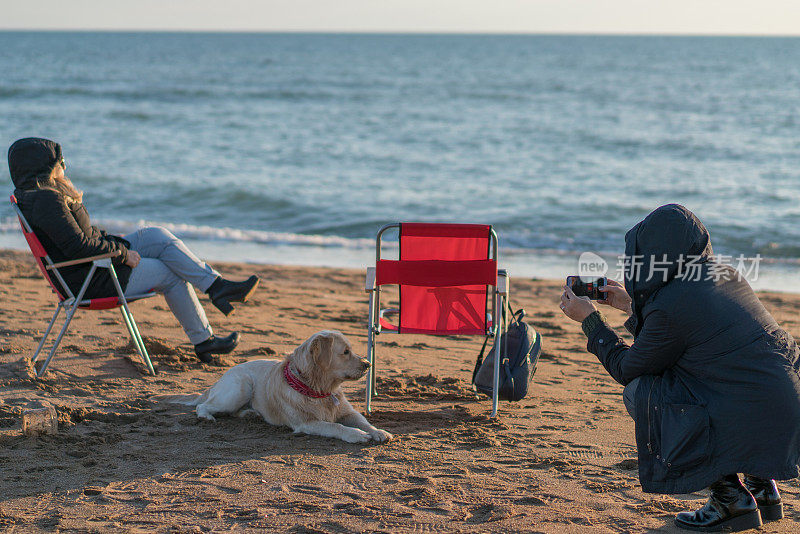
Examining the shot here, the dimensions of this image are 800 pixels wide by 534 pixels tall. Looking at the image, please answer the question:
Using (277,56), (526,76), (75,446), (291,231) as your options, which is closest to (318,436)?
(75,446)

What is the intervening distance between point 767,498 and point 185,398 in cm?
338

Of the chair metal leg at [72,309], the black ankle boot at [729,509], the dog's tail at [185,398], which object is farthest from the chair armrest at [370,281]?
the black ankle boot at [729,509]

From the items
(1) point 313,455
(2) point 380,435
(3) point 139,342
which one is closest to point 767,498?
(2) point 380,435

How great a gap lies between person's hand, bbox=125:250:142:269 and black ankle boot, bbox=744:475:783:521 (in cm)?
408

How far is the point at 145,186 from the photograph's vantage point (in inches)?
678

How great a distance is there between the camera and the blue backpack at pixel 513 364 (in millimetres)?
5008

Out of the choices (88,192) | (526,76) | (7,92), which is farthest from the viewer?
(526,76)

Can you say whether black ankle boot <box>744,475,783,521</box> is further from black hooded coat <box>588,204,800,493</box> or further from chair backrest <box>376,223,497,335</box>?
chair backrest <box>376,223,497,335</box>

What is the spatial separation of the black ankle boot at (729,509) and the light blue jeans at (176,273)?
371cm

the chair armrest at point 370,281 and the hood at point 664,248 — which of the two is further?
the chair armrest at point 370,281

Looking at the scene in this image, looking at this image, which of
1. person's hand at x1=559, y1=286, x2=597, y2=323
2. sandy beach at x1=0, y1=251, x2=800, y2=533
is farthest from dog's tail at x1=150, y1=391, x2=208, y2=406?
person's hand at x1=559, y1=286, x2=597, y2=323

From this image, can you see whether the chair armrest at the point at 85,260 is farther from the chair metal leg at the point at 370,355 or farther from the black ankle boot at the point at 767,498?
the black ankle boot at the point at 767,498

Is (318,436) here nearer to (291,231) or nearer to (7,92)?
(291,231)

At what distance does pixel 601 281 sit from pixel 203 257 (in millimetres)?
8442
